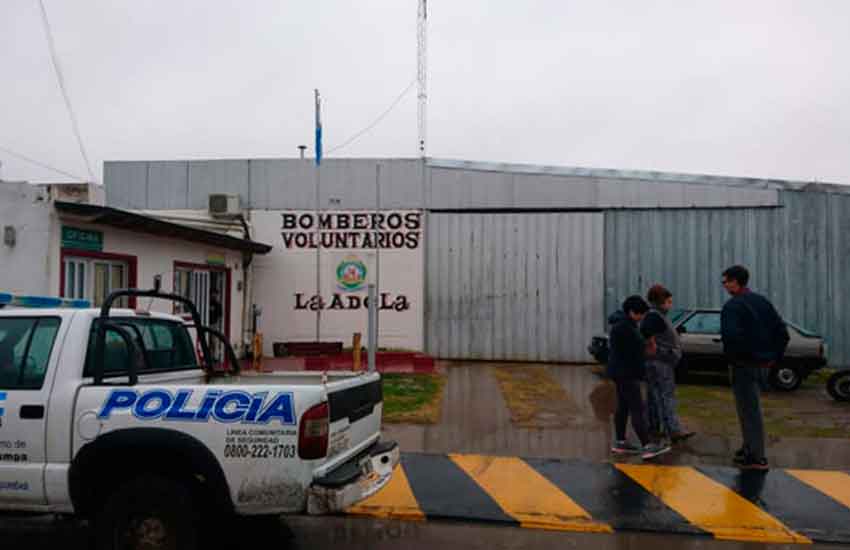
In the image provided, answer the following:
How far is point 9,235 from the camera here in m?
10.2

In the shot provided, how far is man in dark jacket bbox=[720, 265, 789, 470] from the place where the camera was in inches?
285

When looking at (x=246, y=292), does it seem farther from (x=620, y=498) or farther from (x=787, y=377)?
(x=620, y=498)

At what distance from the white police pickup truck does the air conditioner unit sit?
42.3 feet

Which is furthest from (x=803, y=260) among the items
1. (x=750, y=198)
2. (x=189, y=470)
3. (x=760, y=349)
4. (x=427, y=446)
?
(x=189, y=470)

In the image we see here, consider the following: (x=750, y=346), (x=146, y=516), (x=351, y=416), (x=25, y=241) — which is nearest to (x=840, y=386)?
(x=750, y=346)

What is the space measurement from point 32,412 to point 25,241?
22.3 ft

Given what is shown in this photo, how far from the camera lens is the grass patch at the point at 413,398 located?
32.7 feet

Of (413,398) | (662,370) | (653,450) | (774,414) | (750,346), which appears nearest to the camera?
(750,346)

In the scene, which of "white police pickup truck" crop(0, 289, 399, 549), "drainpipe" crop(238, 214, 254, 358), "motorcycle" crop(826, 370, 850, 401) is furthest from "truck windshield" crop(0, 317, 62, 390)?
"drainpipe" crop(238, 214, 254, 358)

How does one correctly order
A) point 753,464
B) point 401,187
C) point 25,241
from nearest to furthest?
1. point 753,464
2. point 25,241
3. point 401,187

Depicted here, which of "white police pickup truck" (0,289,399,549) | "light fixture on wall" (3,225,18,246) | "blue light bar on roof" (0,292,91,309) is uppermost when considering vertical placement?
"light fixture on wall" (3,225,18,246)

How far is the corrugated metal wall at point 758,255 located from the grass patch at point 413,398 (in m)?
5.95

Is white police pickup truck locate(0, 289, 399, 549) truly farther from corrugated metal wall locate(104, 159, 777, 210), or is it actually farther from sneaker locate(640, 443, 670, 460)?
corrugated metal wall locate(104, 159, 777, 210)

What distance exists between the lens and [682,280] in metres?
17.2
